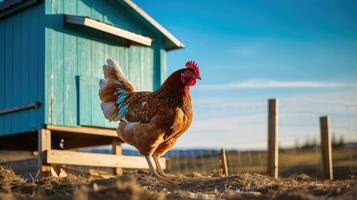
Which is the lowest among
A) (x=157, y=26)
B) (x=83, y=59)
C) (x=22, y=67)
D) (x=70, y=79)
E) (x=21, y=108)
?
(x=21, y=108)

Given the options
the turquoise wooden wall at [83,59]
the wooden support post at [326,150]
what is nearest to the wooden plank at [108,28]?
the turquoise wooden wall at [83,59]

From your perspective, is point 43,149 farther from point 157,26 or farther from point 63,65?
point 157,26

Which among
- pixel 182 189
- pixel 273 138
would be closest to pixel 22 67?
pixel 273 138

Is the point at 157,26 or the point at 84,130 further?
the point at 157,26

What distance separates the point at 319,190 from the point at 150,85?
8.91 metres

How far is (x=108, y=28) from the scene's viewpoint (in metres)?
11.6

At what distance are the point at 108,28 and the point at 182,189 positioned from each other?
21.7ft

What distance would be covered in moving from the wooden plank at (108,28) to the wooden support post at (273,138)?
3.89 m

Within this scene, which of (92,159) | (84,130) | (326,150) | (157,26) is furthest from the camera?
(157,26)

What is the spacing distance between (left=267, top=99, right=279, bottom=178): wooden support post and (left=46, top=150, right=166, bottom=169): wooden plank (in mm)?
3485

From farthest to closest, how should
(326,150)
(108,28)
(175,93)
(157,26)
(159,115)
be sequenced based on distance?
(157,26), (108,28), (326,150), (175,93), (159,115)

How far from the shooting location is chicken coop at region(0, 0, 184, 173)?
35.7ft

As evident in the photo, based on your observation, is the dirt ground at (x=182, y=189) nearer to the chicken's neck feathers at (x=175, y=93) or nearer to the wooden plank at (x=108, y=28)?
the chicken's neck feathers at (x=175, y=93)

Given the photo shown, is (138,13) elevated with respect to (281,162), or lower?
elevated
